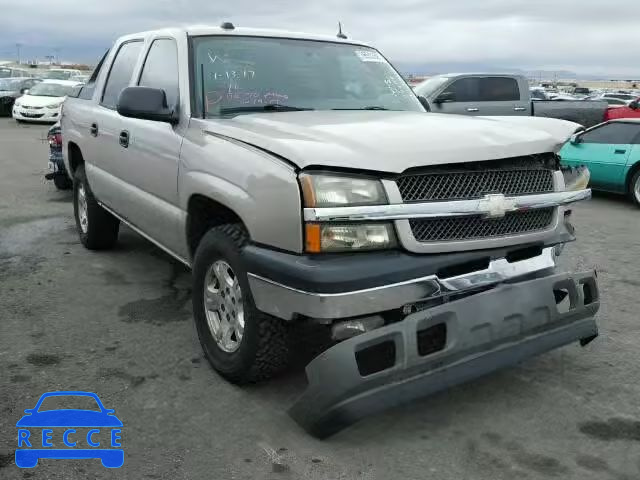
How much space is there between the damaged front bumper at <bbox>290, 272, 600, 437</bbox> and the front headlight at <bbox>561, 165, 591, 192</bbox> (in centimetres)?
70

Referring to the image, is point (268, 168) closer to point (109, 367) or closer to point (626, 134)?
point (109, 367)

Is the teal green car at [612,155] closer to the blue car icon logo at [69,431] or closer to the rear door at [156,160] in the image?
the rear door at [156,160]

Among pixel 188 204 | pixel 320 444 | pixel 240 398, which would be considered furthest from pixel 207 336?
pixel 320 444

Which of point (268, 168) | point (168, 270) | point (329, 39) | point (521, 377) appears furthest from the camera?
point (168, 270)

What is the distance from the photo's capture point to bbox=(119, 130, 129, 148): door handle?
476 centimetres

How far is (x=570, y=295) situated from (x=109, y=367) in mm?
2508

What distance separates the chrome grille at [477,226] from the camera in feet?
10.0

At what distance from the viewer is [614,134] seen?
403 inches

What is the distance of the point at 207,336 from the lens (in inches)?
147

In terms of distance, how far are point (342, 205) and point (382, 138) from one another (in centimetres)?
44

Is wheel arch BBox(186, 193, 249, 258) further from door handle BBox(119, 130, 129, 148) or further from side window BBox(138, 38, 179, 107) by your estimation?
door handle BBox(119, 130, 129, 148)

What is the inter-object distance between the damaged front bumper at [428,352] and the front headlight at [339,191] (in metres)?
0.54

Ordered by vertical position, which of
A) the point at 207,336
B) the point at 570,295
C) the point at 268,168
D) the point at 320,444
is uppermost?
the point at 268,168

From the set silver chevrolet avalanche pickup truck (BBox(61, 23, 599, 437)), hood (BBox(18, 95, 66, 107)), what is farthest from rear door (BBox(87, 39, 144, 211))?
hood (BBox(18, 95, 66, 107))
